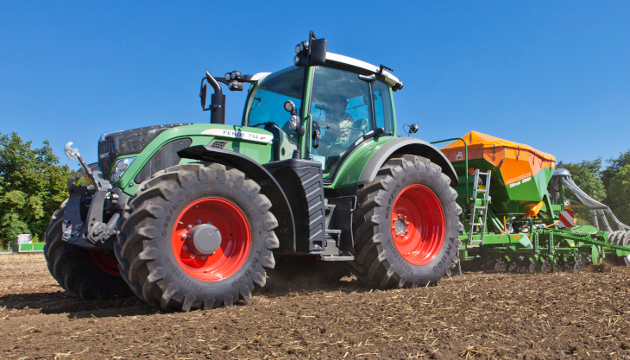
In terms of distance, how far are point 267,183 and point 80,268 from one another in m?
2.29

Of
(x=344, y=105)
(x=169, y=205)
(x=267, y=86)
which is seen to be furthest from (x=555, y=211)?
(x=169, y=205)

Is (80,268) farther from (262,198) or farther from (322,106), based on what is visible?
(322,106)

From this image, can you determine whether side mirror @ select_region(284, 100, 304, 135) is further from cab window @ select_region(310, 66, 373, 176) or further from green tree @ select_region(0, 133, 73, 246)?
green tree @ select_region(0, 133, 73, 246)

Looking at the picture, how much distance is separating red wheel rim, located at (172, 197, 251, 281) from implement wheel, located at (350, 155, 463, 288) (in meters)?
1.38

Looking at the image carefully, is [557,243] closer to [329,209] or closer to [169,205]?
[329,209]

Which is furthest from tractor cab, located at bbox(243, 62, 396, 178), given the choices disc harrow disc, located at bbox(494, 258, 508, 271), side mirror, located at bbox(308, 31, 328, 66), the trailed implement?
disc harrow disc, located at bbox(494, 258, 508, 271)

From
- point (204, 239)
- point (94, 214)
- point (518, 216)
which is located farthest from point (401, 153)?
point (518, 216)

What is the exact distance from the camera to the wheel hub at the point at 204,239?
3.86 m

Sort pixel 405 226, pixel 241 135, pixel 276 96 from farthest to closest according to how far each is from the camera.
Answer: pixel 405 226
pixel 276 96
pixel 241 135

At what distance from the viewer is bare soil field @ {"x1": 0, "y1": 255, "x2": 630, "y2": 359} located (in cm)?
267

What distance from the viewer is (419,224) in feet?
19.1

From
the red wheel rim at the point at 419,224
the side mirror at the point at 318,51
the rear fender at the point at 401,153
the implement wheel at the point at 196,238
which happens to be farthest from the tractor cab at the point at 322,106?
the implement wheel at the point at 196,238

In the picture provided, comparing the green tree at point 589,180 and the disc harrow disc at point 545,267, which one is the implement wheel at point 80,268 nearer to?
the disc harrow disc at point 545,267

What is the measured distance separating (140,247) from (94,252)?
6.32 ft
